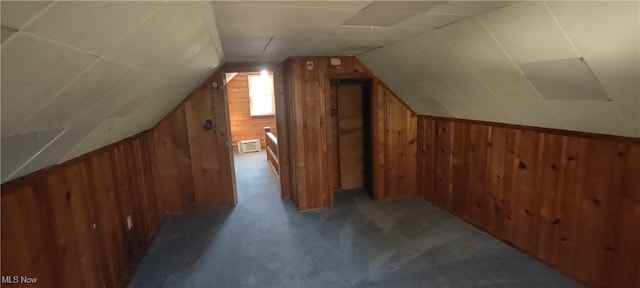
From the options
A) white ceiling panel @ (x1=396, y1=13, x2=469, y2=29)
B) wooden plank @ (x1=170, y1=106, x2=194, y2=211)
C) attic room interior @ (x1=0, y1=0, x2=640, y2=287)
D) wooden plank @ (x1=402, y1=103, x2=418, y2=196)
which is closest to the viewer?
attic room interior @ (x1=0, y1=0, x2=640, y2=287)

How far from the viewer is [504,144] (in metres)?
2.75

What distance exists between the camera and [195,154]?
374cm

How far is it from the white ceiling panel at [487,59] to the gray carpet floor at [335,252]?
4.42 feet

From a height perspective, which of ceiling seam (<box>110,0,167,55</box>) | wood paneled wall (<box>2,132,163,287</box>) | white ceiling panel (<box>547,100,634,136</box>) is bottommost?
wood paneled wall (<box>2,132,163,287</box>)

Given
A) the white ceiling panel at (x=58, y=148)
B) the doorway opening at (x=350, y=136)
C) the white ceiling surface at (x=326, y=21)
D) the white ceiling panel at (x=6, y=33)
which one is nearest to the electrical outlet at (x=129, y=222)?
the white ceiling panel at (x=58, y=148)

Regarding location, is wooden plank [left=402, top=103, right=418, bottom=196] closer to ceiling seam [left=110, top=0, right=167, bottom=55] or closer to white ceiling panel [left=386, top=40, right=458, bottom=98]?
white ceiling panel [left=386, top=40, right=458, bottom=98]

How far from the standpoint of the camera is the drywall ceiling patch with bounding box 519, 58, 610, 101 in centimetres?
169

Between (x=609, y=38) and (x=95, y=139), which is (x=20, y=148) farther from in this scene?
(x=609, y=38)

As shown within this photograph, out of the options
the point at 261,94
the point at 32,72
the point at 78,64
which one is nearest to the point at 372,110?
the point at 78,64

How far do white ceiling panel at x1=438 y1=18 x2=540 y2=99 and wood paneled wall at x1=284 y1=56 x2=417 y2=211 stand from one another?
1497 mm

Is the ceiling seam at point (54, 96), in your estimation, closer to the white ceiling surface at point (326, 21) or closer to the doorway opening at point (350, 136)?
the white ceiling surface at point (326, 21)

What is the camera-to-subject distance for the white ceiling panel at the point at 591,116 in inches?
71.4

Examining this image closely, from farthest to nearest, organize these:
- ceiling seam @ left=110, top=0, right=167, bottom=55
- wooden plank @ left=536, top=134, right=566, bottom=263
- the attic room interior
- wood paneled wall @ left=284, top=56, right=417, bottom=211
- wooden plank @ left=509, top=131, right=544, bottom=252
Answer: wood paneled wall @ left=284, top=56, right=417, bottom=211, wooden plank @ left=509, top=131, right=544, bottom=252, wooden plank @ left=536, top=134, right=566, bottom=263, the attic room interior, ceiling seam @ left=110, top=0, right=167, bottom=55

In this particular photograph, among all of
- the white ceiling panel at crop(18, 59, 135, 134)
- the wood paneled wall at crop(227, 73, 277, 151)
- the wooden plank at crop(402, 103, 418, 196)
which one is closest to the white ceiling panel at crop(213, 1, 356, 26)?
the white ceiling panel at crop(18, 59, 135, 134)
